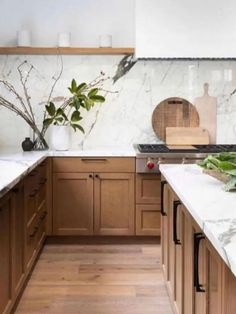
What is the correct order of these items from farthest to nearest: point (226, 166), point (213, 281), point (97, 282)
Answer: point (97, 282)
point (226, 166)
point (213, 281)

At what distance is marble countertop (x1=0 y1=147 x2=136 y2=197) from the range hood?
0.90m

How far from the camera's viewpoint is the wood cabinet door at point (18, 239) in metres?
2.72

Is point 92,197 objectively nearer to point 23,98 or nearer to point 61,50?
point 23,98

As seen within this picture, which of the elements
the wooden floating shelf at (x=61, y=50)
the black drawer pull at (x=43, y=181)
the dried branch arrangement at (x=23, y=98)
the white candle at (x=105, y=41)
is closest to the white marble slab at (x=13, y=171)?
the black drawer pull at (x=43, y=181)

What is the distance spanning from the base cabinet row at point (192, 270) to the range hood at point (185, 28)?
1.71 metres

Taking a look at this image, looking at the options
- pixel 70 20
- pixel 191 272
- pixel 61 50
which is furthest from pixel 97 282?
pixel 70 20

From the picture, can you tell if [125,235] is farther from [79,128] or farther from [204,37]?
[204,37]

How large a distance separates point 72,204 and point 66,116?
85cm

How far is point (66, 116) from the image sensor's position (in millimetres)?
4543

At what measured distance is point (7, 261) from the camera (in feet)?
8.34

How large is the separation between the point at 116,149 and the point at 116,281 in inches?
55.5

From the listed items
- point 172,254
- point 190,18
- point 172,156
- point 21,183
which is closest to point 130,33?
point 190,18

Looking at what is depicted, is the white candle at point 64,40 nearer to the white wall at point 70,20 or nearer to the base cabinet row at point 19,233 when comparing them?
the white wall at point 70,20

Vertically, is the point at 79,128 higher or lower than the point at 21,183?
higher
